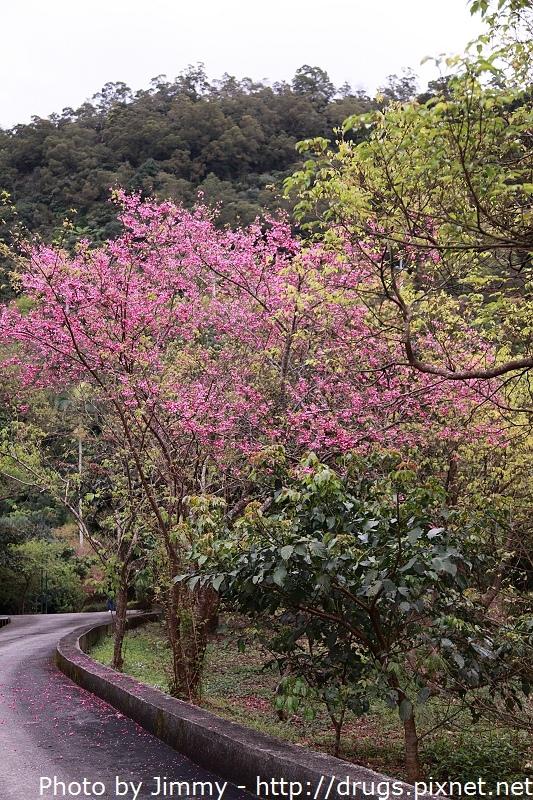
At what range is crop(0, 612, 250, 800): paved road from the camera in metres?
4.72

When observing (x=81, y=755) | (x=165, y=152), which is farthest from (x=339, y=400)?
(x=165, y=152)

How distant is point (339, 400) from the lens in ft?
33.2

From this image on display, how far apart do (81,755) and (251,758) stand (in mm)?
1793

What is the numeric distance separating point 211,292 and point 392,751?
652cm

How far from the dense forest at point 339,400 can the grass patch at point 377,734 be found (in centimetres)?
28

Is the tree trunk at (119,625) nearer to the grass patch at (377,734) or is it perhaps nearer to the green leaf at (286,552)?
the grass patch at (377,734)

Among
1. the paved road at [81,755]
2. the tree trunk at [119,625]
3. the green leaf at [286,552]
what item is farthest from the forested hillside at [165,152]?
the green leaf at [286,552]

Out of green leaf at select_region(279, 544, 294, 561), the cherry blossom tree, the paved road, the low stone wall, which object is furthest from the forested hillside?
green leaf at select_region(279, 544, 294, 561)

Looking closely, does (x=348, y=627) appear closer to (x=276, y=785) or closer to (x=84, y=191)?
(x=276, y=785)

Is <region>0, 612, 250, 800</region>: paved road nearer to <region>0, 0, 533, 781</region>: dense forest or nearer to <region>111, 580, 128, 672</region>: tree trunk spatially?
<region>0, 0, 533, 781</region>: dense forest

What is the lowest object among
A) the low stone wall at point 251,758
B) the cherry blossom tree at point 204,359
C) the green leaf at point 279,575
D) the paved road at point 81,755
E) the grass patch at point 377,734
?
the grass patch at point 377,734

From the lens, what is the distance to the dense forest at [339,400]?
4.86m

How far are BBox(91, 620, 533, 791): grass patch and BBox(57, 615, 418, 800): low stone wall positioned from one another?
60 cm

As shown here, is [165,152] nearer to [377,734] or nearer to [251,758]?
[377,734]
